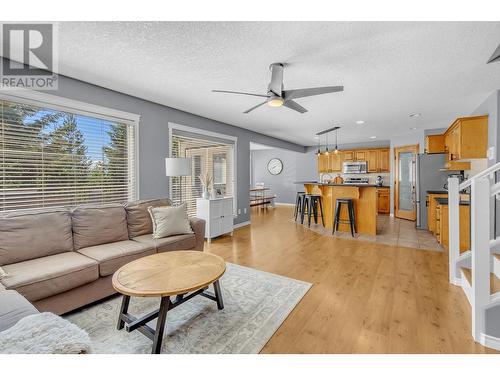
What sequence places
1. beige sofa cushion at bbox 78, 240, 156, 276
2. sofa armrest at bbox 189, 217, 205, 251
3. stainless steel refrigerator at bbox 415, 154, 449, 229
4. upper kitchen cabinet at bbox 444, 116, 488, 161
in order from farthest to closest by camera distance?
1. stainless steel refrigerator at bbox 415, 154, 449, 229
2. upper kitchen cabinet at bbox 444, 116, 488, 161
3. sofa armrest at bbox 189, 217, 205, 251
4. beige sofa cushion at bbox 78, 240, 156, 276

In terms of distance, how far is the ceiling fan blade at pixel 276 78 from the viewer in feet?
7.70

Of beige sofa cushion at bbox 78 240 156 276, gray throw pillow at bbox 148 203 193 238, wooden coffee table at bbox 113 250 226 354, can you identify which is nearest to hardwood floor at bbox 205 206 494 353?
wooden coffee table at bbox 113 250 226 354

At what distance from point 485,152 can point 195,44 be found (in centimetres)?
442

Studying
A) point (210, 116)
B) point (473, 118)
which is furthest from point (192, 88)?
point (473, 118)

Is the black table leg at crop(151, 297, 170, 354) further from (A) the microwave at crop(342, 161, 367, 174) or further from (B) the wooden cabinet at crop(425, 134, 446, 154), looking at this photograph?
(A) the microwave at crop(342, 161, 367, 174)

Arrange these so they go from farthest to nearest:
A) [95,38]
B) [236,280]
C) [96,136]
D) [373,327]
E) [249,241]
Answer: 1. [249,241]
2. [96,136]
3. [236,280]
4. [95,38]
5. [373,327]

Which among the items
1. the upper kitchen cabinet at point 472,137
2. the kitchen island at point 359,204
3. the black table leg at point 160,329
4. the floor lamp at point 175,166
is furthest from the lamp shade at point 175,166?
the upper kitchen cabinet at point 472,137

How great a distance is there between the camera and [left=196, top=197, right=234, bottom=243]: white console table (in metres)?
4.24

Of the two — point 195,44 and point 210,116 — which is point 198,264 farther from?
point 210,116

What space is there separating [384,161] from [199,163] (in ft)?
20.1

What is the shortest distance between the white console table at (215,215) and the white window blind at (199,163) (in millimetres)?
303

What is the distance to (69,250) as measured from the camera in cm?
234

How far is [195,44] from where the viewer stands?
6.70ft

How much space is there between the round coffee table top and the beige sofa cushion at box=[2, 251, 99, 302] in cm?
44
